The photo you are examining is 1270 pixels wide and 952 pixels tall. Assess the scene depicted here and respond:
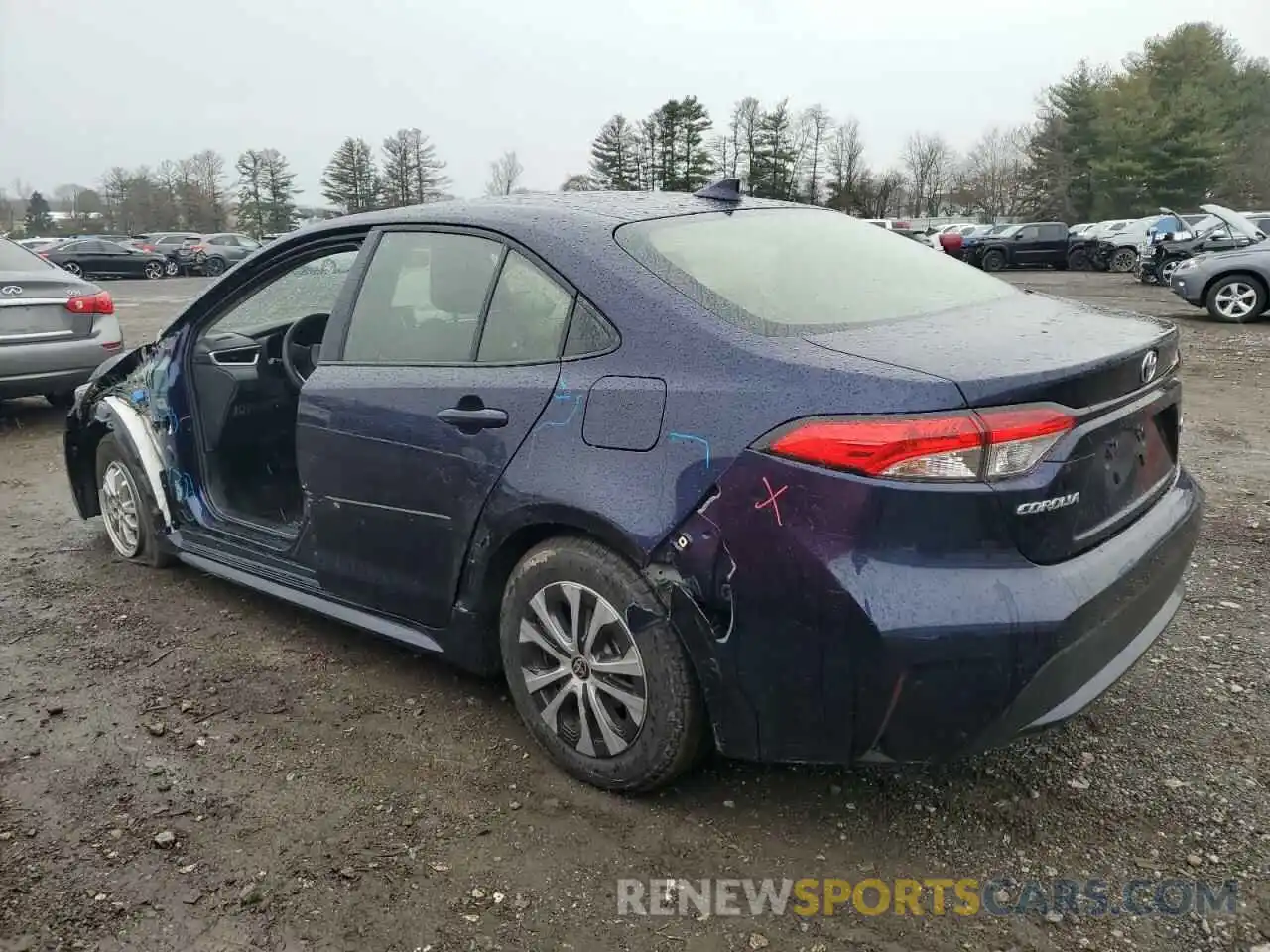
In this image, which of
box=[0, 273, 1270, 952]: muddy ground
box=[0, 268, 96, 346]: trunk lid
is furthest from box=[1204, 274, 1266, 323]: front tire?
box=[0, 268, 96, 346]: trunk lid

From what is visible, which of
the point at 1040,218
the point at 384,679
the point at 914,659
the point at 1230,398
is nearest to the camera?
the point at 914,659

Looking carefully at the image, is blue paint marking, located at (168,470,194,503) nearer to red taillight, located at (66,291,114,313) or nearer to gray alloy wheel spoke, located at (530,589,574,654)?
gray alloy wheel spoke, located at (530,589,574,654)

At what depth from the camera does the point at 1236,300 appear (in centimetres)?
1297

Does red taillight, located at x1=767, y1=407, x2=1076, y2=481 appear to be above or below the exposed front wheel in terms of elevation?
below

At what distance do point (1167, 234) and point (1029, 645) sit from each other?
69.5 ft

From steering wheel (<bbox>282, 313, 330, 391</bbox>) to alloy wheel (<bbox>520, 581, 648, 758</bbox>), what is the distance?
1945 mm

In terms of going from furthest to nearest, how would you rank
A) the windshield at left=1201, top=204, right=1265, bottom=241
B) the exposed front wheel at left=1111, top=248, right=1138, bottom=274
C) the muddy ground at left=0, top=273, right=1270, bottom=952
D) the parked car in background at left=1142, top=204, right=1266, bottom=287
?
the exposed front wheel at left=1111, top=248, right=1138, bottom=274 < the parked car in background at left=1142, top=204, right=1266, bottom=287 < the windshield at left=1201, top=204, right=1265, bottom=241 < the muddy ground at left=0, top=273, right=1270, bottom=952

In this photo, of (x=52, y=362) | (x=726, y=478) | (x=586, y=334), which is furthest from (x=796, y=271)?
(x=52, y=362)

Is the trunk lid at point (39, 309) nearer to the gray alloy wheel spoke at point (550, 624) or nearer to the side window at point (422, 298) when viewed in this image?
the side window at point (422, 298)

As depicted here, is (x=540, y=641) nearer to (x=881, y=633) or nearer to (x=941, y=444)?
(x=881, y=633)

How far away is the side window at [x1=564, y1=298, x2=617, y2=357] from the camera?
8.41 ft

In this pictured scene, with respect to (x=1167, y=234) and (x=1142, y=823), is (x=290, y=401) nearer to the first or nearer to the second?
(x=1142, y=823)

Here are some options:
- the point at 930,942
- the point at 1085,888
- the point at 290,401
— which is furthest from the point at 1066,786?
the point at 290,401

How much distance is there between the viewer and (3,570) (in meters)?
4.54
